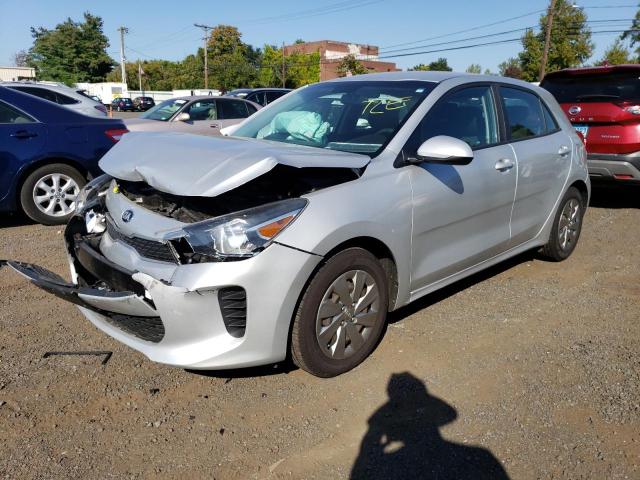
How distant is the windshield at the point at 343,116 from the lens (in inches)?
140

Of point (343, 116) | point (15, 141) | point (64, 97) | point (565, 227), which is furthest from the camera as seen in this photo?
point (64, 97)

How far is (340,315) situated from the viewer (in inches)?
119

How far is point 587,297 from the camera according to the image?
446 cm

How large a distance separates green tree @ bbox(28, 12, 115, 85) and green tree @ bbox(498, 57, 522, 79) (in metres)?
55.6

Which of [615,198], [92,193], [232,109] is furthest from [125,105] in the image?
[92,193]

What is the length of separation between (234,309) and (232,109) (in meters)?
10.3

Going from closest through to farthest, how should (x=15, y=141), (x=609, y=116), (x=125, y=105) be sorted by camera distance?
(x=15, y=141), (x=609, y=116), (x=125, y=105)

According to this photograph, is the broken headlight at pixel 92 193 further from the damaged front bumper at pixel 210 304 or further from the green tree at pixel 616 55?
the green tree at pixel 616 55

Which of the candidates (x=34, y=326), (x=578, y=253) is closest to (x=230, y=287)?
(x=34, y=326)

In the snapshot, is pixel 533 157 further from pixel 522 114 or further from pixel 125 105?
pixel 125 105

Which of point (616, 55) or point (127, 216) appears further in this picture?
point (616, 55)

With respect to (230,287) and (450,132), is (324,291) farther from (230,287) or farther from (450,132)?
(450,132)

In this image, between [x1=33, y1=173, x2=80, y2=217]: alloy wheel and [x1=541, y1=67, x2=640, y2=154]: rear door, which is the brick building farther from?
[x1=33, y1=173, x2=80, y2=217]: alloy wheel

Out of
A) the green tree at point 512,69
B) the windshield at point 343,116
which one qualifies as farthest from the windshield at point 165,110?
the green tree at point 512,69
